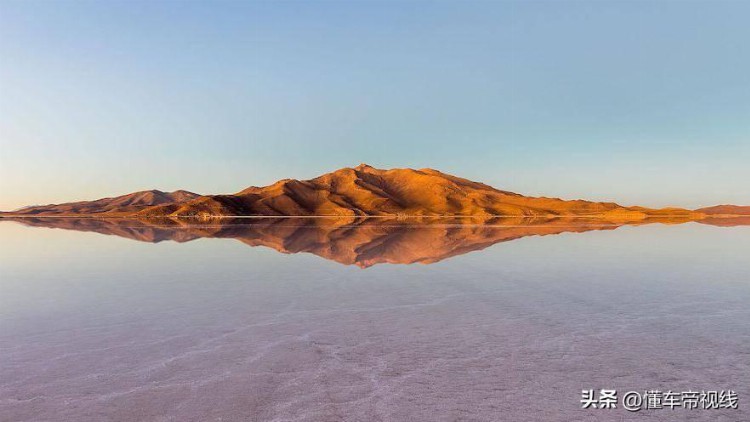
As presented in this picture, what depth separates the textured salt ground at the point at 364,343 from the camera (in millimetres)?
6617

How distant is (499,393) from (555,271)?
14.2m

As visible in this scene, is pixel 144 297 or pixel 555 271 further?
pixel 555 271

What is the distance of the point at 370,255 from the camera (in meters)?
26.8

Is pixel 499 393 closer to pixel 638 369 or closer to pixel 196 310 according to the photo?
pixel 638 369

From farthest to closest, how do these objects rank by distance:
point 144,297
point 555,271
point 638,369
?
point 555,271
point 144,297
point 638,369

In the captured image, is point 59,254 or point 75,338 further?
point 59,254

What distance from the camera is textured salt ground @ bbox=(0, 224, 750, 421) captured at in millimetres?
6617

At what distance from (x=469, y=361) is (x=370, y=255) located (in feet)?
60.8

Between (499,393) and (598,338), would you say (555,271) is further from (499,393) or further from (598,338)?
(499,393)

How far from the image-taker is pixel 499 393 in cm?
686

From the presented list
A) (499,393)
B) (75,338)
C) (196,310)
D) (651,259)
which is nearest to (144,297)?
(196,310)

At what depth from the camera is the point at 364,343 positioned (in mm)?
9609

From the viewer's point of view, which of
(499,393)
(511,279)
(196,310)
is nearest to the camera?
(499,393)

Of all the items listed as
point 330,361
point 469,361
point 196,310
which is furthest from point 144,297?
point 469,361
